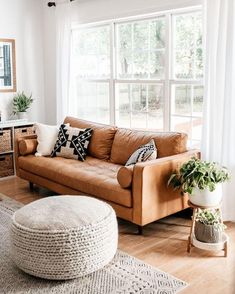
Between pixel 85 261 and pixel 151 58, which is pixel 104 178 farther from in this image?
pixel 151 58

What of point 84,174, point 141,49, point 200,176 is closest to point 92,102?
point 141,49

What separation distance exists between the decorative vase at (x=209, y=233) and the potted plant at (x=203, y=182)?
0.57 feet

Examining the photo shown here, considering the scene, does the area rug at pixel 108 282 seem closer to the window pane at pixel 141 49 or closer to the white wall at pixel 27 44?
the window pane at pixel 141 49

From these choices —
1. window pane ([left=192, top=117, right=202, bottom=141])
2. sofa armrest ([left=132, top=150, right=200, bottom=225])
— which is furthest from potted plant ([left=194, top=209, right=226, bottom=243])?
window pane ([left=192, top=117, right=202, bottom=141])

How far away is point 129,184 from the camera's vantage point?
3.16 meters

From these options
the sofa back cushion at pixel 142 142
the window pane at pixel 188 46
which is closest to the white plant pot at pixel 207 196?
the sofa back cushion at pixel 142 142

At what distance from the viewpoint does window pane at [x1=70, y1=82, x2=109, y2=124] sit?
5113 millimetres

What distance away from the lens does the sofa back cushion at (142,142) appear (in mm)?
3554

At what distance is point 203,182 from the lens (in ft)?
9.56

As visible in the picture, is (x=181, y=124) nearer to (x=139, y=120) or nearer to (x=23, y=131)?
(x=139, y=120)

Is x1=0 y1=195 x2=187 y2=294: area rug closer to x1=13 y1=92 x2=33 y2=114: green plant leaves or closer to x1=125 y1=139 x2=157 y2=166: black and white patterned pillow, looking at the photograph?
x1=125 y1=139 x2=157 y2=166: black and white patterned pillow

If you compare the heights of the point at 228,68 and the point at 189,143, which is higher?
the point at 228,68

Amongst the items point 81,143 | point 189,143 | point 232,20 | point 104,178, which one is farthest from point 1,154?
point 232,20

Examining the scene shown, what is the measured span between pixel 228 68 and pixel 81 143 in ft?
5.88
